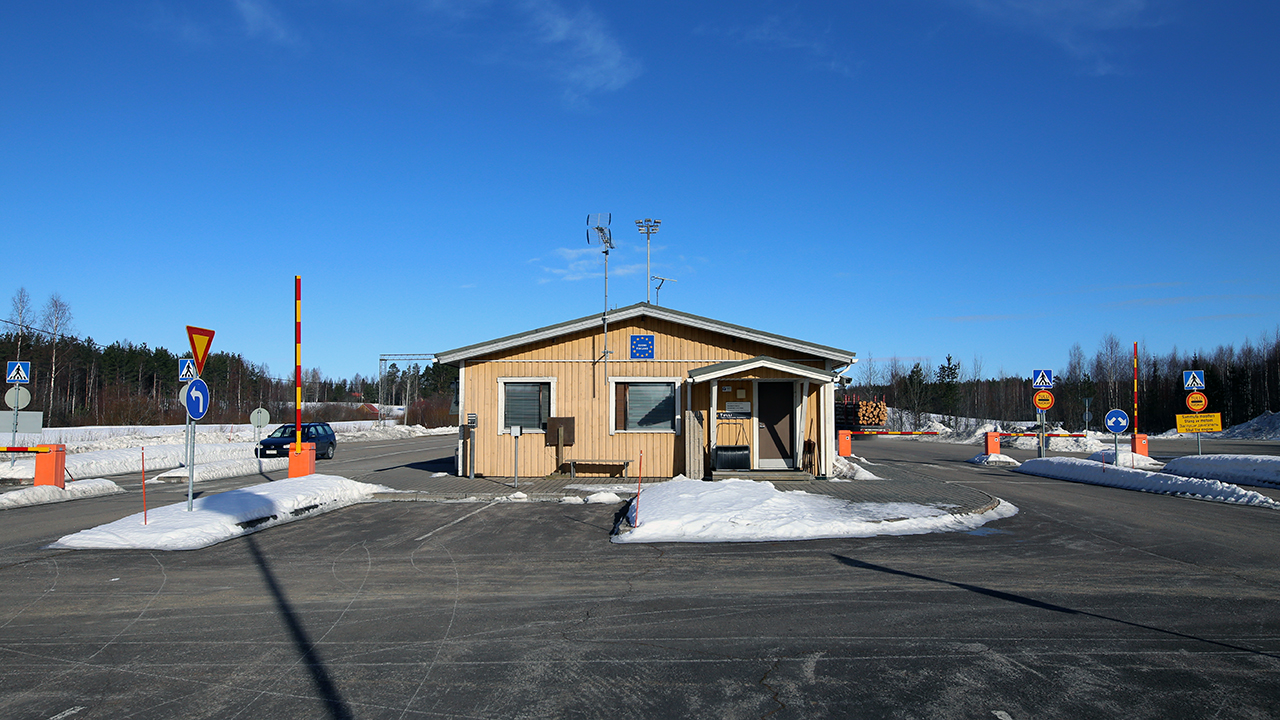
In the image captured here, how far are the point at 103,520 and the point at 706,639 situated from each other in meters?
12.0

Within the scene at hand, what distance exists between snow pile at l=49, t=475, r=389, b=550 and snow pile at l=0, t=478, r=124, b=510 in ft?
15.1

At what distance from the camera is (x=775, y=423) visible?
19344 mm

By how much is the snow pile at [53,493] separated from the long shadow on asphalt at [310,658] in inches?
406

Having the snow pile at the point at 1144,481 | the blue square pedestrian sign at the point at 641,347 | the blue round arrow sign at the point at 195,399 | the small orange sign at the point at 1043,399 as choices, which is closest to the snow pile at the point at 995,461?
the snow pile at the point at 1144,481

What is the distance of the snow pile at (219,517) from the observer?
409 inches

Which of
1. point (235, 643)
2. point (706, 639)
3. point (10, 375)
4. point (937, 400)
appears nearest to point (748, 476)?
point (706, 639)

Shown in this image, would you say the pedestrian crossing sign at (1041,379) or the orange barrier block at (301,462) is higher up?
the pedestrian crossing sign at (1041,379)

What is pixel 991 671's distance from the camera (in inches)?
208

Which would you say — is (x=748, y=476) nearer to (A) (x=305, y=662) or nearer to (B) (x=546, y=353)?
(B) (x=546, y=353)

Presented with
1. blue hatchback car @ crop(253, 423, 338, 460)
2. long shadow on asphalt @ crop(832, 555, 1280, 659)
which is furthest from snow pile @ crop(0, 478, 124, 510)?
long shadow on asphalt @ crop(832, 555, 1280, 659)

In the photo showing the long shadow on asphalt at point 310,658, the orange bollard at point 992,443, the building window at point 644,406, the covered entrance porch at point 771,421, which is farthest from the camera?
the orange bollard at point 992,443

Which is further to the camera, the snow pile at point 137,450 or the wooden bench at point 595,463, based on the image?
the snow pile at point 137,450

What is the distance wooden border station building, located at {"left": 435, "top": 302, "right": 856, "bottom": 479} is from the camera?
1908 centimetres

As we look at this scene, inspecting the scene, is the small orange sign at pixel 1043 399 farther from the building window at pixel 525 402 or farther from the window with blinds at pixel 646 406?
the building window at pixel 525 402
